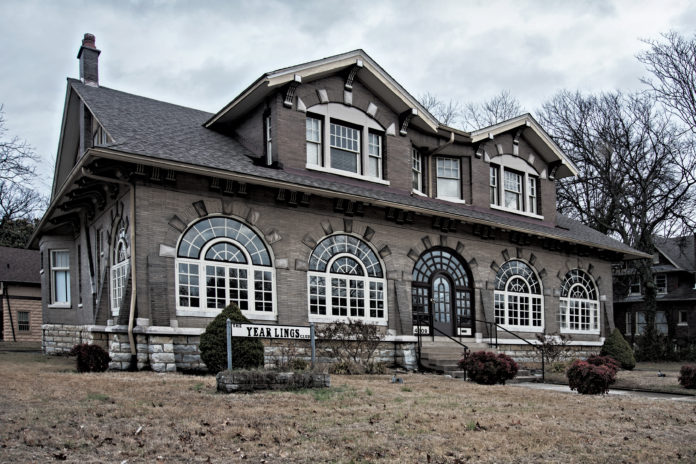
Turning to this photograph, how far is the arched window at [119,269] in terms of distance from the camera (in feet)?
58.2

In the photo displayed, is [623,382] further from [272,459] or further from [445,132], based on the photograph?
[272,459]

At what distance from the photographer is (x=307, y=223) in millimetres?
19531

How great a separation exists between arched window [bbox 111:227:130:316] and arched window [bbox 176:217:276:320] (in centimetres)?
156

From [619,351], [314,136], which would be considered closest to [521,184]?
[619,351]

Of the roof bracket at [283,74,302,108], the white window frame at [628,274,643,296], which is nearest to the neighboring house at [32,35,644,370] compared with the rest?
the roof bracket at [283,74,302,108]

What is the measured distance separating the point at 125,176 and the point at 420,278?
10091 mm

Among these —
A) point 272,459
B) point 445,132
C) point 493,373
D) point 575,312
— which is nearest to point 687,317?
point 575,312

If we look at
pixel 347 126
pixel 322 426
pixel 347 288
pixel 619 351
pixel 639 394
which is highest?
pixel 347 126

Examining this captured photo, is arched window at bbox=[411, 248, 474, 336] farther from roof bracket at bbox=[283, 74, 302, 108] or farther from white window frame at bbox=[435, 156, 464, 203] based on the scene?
roof bracket at bbox=[283, 74, 302, 108]

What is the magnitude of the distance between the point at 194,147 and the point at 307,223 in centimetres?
379

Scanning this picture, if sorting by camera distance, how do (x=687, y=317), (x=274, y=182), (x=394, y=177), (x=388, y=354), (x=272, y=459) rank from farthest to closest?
(x=687, y=317) < (x=394, y=177) < (x=388, y=354) < (x=274, y=182) < (x=272, y=459)

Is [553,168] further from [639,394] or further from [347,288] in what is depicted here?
[639,394]

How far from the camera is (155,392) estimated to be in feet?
37.7

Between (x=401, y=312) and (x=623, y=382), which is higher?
(x=401, y=312)
